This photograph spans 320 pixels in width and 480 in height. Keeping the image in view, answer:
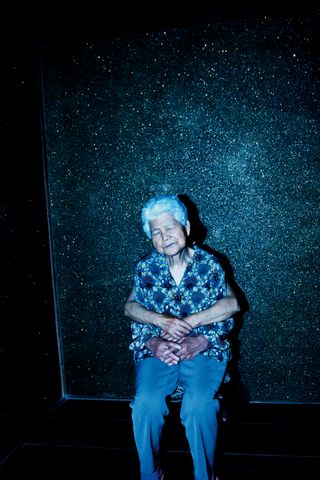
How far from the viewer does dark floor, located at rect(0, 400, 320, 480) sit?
6.56 feet

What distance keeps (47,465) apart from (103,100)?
2312mm

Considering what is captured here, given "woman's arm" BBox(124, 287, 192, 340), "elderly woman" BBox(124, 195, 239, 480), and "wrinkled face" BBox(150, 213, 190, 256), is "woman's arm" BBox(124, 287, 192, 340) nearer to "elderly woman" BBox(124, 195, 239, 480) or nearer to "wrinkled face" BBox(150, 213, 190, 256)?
"elderly woman" BBox(124, 195, 239, 480)

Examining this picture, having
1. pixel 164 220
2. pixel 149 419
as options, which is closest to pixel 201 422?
pixel 149 419

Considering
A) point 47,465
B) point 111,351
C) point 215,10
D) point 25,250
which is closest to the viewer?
point 47,465

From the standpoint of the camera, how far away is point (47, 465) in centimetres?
210

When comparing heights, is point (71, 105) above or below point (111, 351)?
above

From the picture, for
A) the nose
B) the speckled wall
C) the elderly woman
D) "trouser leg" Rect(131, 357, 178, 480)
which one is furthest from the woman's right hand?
the speckled wall

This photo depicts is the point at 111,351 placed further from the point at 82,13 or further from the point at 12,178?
the point at 82,13

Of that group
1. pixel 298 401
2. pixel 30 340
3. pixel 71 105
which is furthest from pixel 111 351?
pixel 71 105

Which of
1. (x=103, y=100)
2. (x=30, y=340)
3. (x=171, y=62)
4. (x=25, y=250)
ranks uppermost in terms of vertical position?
(x=171, y=62)

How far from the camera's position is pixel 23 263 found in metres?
2.35

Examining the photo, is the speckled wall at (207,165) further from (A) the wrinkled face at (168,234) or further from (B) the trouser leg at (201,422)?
(B) the trouser leg at (201,422)

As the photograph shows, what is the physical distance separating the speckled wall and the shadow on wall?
35 millimetres

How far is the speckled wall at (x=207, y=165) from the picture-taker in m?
2.41
